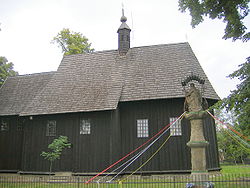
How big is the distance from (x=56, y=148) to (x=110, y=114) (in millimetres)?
3994

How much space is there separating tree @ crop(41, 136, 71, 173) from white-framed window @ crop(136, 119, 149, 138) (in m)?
4.66

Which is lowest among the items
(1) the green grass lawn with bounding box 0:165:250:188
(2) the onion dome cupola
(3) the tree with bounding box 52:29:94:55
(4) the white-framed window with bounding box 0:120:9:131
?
(1) the green grass lawn with bounding box 0:165:250:188

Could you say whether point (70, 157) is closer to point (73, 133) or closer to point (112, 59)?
point (73, 133)

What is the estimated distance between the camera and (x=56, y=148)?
15.3 meters

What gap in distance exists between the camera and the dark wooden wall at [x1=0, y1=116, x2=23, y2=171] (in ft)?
61.5

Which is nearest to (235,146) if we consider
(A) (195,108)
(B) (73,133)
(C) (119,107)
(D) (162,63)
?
(D) (162,63)

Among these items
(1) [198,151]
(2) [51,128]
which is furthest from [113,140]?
(1) [198,151]

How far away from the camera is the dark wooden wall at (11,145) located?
1873 centimetres

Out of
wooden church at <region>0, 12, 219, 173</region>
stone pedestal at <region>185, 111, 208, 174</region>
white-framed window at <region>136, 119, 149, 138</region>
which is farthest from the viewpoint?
white-framed window at <region>136, 119, 149, 138</region>

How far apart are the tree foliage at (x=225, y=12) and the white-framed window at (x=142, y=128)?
6873mm

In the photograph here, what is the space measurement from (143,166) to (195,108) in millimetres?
7368

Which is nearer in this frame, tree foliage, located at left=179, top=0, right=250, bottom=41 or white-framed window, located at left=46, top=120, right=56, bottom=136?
tree foliage, located at left=179, top=0, right=250, bottom=41

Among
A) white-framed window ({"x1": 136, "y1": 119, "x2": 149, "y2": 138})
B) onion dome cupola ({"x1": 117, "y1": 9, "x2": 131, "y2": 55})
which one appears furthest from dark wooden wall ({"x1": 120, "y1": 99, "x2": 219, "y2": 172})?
onion dome cupola ({"x1": 117, "y1": 9, "x2": 131, "y2": 55})

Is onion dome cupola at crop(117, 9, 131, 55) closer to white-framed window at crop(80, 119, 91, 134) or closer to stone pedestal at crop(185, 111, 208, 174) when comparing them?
white-framed window at crop(80, 119, 91, 134)
